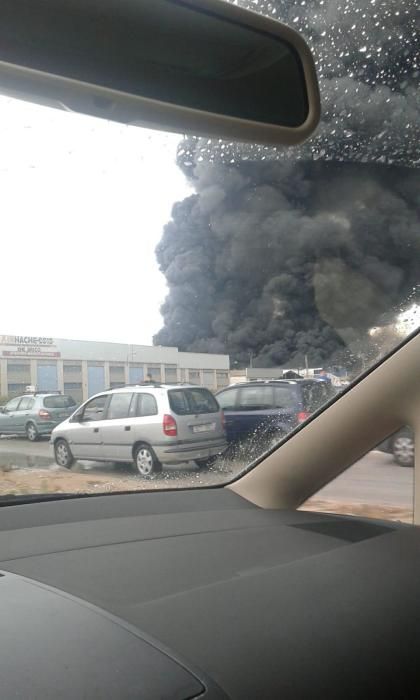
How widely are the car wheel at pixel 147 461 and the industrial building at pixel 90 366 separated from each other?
1.36 ft

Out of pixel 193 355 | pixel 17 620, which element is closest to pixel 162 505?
pixel 193 355

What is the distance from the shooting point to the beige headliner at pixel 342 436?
3334mm

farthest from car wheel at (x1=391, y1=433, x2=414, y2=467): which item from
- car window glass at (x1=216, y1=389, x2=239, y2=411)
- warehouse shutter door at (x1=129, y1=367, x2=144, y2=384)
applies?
warehouse shutter door at (x1=129, y1=367, x2=144, y2=384)

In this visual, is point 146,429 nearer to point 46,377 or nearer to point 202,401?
point 202,401

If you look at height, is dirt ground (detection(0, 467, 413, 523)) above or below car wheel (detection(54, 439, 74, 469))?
below

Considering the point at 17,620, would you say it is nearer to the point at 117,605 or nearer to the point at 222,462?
the point at 117,605

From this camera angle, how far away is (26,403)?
3238 mm

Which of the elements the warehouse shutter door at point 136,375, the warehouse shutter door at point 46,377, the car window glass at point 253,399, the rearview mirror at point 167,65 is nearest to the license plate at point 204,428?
the car window glass at point 253,399

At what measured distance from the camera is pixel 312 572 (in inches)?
93.8

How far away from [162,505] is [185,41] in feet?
7.25

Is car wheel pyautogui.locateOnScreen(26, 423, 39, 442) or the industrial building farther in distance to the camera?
car wheel pyautogui.locateOnScreen(26, 423, 39, 442)

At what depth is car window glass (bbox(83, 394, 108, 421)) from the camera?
3.51 m

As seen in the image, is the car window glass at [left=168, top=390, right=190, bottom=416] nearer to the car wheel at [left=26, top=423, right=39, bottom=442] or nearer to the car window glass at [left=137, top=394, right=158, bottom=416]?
the car window glass at [left=137, top=394, right=158, bottom=416]

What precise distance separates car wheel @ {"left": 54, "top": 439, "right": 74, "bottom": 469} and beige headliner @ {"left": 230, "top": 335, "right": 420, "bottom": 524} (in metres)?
0.90
